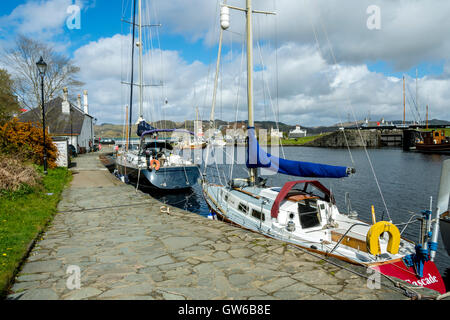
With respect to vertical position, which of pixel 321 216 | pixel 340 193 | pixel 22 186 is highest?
pixel 22 186

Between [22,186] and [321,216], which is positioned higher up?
[22,186]

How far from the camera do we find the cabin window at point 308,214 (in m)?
9.21

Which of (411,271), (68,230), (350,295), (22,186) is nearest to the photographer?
(350,295)

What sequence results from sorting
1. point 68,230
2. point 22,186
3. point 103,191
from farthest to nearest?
point 103,191 < point 22,186 < point 68,230

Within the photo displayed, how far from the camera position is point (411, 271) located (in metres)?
6.85

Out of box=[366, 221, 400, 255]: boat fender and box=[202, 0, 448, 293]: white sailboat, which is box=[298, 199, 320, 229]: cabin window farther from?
box=[366, 221, 400, 255]: boat fender

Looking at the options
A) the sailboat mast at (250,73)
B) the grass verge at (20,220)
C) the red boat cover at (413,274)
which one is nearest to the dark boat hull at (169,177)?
the grass verge at (20,220)

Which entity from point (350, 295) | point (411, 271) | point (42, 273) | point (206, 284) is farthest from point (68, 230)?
point (411, 271)

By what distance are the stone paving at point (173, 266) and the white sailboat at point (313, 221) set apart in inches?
81.2

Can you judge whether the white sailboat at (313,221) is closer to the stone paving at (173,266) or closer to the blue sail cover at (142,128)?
the stone paving at (173,266)

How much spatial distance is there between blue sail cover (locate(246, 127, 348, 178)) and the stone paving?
3.43m
